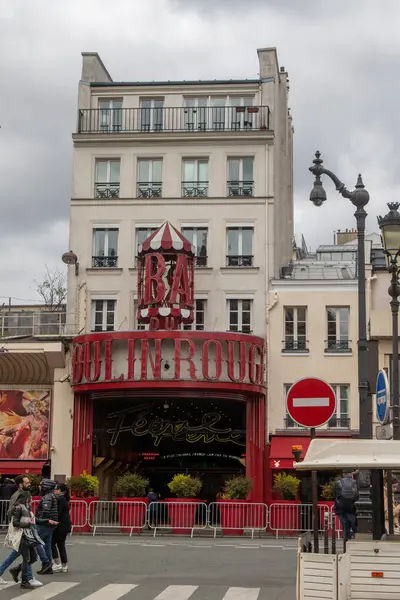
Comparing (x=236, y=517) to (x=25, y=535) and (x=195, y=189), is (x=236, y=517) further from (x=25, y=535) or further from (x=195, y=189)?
(x=25, y=535)

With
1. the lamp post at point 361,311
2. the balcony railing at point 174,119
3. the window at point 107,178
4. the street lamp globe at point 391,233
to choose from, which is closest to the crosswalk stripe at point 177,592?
the lamp post at point 361,311

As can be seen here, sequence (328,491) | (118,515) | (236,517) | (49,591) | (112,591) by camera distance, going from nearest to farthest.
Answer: (112,591) → (49,591) → (236,517) → (118,515) → (328,491)

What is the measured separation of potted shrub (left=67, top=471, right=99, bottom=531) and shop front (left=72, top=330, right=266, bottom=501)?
111 inches

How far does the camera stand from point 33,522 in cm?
1441

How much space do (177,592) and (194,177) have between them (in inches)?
866

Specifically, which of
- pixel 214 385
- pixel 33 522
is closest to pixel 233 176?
pixel 214 385

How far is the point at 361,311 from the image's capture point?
54.6 feet

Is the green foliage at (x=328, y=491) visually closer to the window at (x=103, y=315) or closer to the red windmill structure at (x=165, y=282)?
the red windmill structure at (x=165, y=282)

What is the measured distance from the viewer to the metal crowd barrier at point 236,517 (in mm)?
27200

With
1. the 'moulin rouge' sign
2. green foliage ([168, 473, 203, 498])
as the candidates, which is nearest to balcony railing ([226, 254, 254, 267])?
the 'moulin rouge' sign

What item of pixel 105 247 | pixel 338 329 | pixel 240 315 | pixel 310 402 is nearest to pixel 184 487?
pixel 240 315

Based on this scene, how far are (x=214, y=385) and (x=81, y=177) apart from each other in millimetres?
8631

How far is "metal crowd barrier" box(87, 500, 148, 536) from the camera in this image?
2719cm

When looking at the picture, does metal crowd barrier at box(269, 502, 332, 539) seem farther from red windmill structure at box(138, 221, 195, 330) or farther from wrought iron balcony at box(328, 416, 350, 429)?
A: red windmill structure at box(138, 221, 195, 330)
